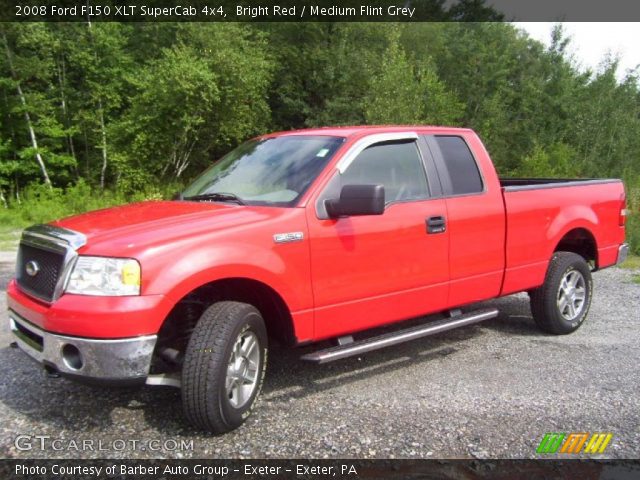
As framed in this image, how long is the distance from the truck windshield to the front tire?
35.6 inches

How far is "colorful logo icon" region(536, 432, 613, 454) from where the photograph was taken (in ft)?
11.4

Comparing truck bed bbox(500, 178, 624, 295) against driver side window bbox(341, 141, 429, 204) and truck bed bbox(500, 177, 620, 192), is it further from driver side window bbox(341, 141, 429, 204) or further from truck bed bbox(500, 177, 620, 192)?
driver side window bbox(341, 141, 429, 204)

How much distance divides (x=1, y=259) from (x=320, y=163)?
8536 millimetres

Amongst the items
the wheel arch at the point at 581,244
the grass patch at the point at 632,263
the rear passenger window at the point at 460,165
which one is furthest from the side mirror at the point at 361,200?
the grass patch at the point at 632,263

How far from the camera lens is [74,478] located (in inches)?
123

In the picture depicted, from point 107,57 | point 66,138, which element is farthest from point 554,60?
point 66,138

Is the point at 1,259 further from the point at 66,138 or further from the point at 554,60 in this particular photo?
the point at 554,60

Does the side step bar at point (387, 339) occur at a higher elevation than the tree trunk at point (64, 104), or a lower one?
lower

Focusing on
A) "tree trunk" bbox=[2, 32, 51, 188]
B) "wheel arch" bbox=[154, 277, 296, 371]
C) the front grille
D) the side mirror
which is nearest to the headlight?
the front grille

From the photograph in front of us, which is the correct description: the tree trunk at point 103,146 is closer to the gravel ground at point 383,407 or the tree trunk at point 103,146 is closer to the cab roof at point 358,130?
the gravel ground at point 383,407

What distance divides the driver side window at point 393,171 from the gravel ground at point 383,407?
58.4 inches

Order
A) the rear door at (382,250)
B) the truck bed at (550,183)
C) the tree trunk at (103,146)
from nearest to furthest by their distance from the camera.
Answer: the rear door at (382,250), the truck bed at (550,183), the tree trunk at (103,146)

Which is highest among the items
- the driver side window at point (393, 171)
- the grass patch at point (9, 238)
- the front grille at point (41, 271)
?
the driver side window at point (393, 171)

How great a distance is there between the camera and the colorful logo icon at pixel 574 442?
3.47m
